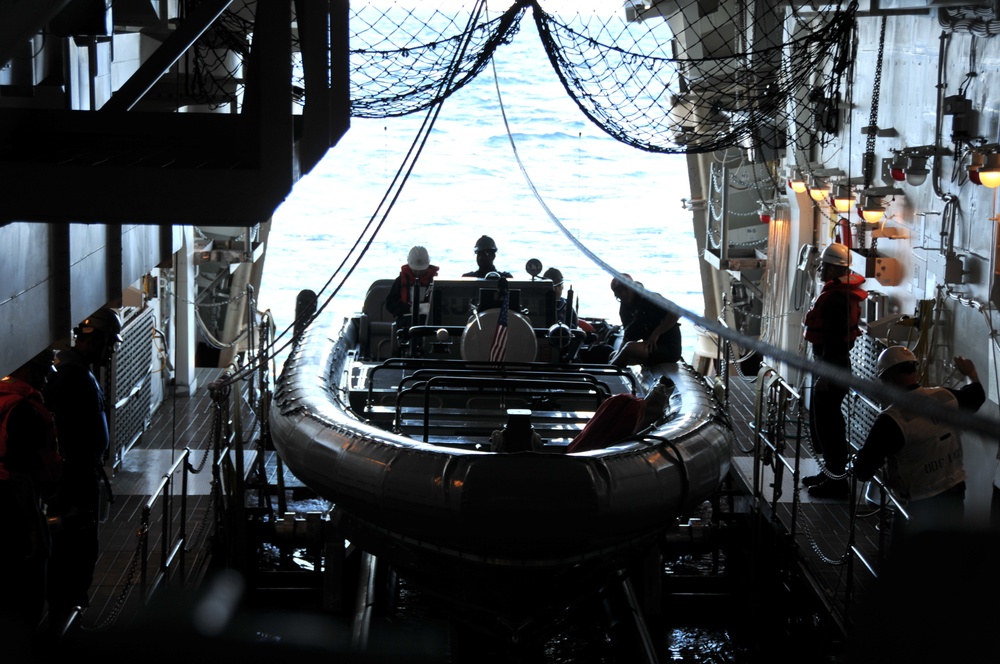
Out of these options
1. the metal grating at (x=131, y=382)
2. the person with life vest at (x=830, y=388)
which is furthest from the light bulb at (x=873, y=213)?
the metal grating at (x=131, y=382)

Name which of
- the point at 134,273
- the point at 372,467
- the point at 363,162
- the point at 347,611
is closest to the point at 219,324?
the point at 134,273

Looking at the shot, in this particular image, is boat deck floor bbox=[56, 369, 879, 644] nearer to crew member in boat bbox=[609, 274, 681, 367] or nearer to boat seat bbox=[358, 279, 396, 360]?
crew member in boat bbox=[609, 274, 681, 367]

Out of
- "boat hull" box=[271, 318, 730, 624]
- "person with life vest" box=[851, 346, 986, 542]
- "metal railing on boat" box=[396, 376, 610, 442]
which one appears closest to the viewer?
"boat hull" box=[271, 318, 730, 624]

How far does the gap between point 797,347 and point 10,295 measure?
25.9ft

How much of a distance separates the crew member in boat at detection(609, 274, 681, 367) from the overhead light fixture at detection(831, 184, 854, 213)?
1.88 m

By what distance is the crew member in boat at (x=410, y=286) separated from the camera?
9.21 metres

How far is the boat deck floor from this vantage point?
18.9ft

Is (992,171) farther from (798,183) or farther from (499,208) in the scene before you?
(499,208)

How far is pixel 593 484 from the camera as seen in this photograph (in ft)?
16.4

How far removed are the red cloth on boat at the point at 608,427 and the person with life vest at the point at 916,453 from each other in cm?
113

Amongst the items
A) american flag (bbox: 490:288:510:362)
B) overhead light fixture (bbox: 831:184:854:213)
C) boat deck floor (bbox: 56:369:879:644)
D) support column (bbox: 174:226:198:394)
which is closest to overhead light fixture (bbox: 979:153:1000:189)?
→ boat deck floor (bbox: 56:369:879:644)

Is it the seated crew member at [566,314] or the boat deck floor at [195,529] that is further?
the seated crew member at [566,314]

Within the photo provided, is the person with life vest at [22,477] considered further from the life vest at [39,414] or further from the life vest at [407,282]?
the life vest at [407,282]

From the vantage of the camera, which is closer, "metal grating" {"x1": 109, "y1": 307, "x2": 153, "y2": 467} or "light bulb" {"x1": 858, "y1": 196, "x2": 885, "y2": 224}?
"metal grating" {"x1": 109, "y1": 307, "x2": 153, "y2": 467}
